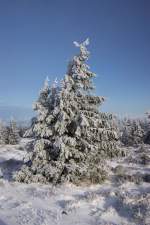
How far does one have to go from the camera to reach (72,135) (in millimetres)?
16891

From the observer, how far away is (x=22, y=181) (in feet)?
53.4

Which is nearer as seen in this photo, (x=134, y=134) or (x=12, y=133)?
(x=134, y=134)

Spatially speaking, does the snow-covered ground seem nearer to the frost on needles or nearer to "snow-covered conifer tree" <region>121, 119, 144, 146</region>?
the frost on needles

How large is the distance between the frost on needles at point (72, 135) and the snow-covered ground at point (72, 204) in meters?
0.87

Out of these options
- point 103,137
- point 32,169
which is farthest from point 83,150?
point 32,169

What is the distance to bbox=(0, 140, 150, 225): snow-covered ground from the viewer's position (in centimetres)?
946

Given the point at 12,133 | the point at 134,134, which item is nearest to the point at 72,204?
the point at 134,134

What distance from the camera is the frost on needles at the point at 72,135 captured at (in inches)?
624

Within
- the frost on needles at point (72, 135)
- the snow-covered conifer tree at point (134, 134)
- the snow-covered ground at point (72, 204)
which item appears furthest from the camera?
the snow-covered conifer tree at point (134, 134)

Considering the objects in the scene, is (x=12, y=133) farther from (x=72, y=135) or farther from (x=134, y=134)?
(x=72, y=135)

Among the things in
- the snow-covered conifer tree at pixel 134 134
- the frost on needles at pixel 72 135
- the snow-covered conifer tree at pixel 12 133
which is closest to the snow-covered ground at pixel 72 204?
the frost on needles at pixel 72 135

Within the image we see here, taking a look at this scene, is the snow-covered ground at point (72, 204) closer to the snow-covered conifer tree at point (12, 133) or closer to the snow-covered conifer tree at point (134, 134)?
the snow-covered conifer tree at point (134, 134)

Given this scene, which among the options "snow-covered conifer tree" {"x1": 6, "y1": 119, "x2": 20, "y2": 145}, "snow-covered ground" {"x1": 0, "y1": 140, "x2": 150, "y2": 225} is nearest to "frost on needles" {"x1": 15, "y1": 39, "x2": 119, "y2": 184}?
"snow-covered ground" {"x1": 0, "y1": 140, "x2": 150, "y2": 225}

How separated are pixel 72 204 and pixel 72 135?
242 inches
